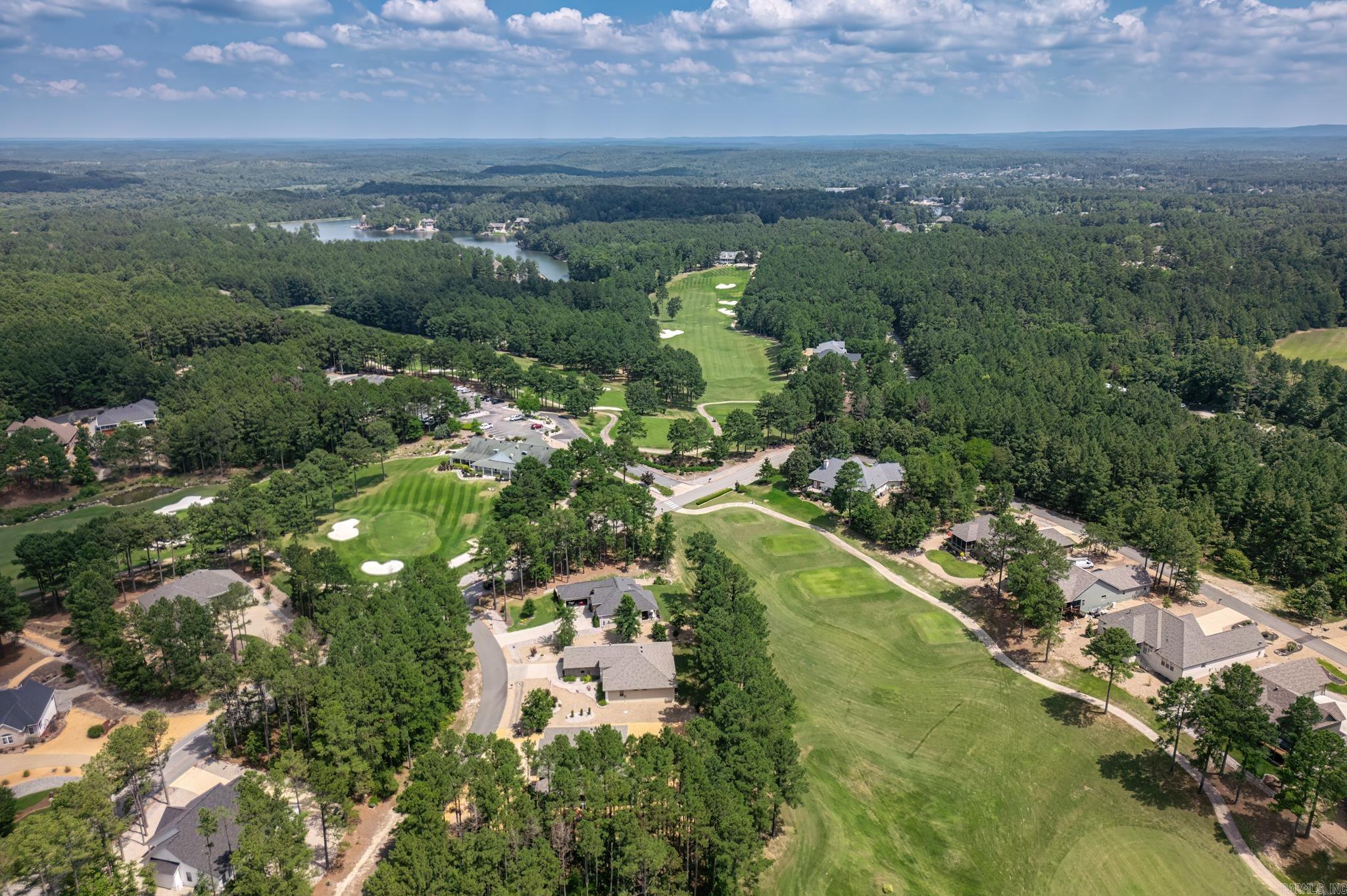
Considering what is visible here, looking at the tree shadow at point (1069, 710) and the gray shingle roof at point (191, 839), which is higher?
the gray shingle roof at point (191, 839)

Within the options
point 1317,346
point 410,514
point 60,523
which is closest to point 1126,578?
point 410,514

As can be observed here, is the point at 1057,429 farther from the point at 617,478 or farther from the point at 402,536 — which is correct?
the point at 402,536

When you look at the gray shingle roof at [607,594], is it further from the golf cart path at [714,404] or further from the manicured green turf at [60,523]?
the golf cart path at [714,404]

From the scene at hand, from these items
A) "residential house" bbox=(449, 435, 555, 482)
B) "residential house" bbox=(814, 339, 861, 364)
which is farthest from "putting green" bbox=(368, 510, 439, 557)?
"residential house" bbox=(814, 339, 861, 364)

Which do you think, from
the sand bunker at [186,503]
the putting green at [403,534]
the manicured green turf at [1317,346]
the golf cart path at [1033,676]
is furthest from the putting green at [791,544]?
the manicured green turf at [1317,346]

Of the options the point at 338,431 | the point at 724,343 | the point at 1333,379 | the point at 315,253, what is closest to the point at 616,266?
the point at 724,343

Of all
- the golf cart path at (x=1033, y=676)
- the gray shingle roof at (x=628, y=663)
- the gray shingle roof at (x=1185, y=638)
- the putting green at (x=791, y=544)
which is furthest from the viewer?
the putting green at (x=791, y=544)
